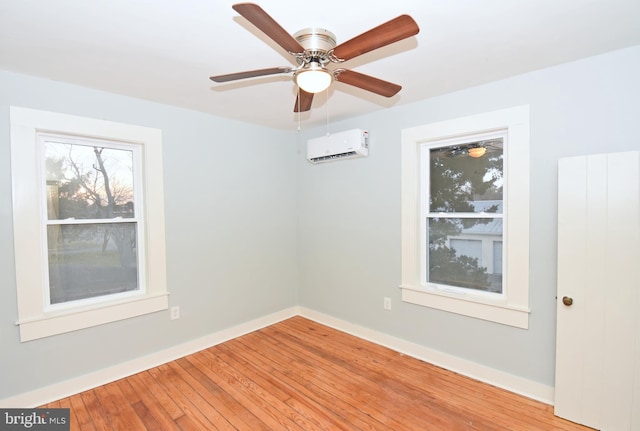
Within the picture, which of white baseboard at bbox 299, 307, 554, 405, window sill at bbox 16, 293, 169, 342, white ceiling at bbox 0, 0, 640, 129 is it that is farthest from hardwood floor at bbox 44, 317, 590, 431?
white ceiling at bbox 0, 0, 640, 129

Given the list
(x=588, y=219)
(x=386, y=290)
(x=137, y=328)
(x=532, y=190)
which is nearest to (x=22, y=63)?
(x=137, y=328)

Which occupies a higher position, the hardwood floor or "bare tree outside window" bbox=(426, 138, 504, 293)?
"bare tree outside window" bbox=(426, 138, 504, 293)

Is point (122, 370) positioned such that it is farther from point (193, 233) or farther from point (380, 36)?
point (380, 36)

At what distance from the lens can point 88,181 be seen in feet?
8.70

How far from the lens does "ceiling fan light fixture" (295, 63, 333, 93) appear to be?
63.1 inches

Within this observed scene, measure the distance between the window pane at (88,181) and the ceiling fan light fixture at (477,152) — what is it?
10.1 ft

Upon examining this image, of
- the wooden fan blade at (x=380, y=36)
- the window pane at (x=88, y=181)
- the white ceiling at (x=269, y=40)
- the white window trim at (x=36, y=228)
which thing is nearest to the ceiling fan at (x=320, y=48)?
the wooden fan blade at (x=380, y=36)

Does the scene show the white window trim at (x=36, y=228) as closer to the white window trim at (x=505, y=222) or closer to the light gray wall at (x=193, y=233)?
the light gray wall at (x=193, y=233)

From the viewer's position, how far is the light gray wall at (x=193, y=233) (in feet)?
7.36

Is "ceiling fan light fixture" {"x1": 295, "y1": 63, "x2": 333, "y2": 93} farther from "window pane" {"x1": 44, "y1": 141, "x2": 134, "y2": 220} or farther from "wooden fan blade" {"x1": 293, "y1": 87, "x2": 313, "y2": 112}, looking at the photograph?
"window pane" {"x1": 44, "y1": 141, "x2": 134, "y2": 220}

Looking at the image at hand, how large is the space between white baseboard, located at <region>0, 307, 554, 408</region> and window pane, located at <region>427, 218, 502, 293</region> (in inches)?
26.7

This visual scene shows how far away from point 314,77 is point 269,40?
460 mm

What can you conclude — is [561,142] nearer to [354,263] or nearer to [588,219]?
[588,219]

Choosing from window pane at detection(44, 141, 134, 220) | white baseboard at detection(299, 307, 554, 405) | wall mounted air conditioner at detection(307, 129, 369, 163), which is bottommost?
white baseboard at detection(299, 307, 554, 405)
